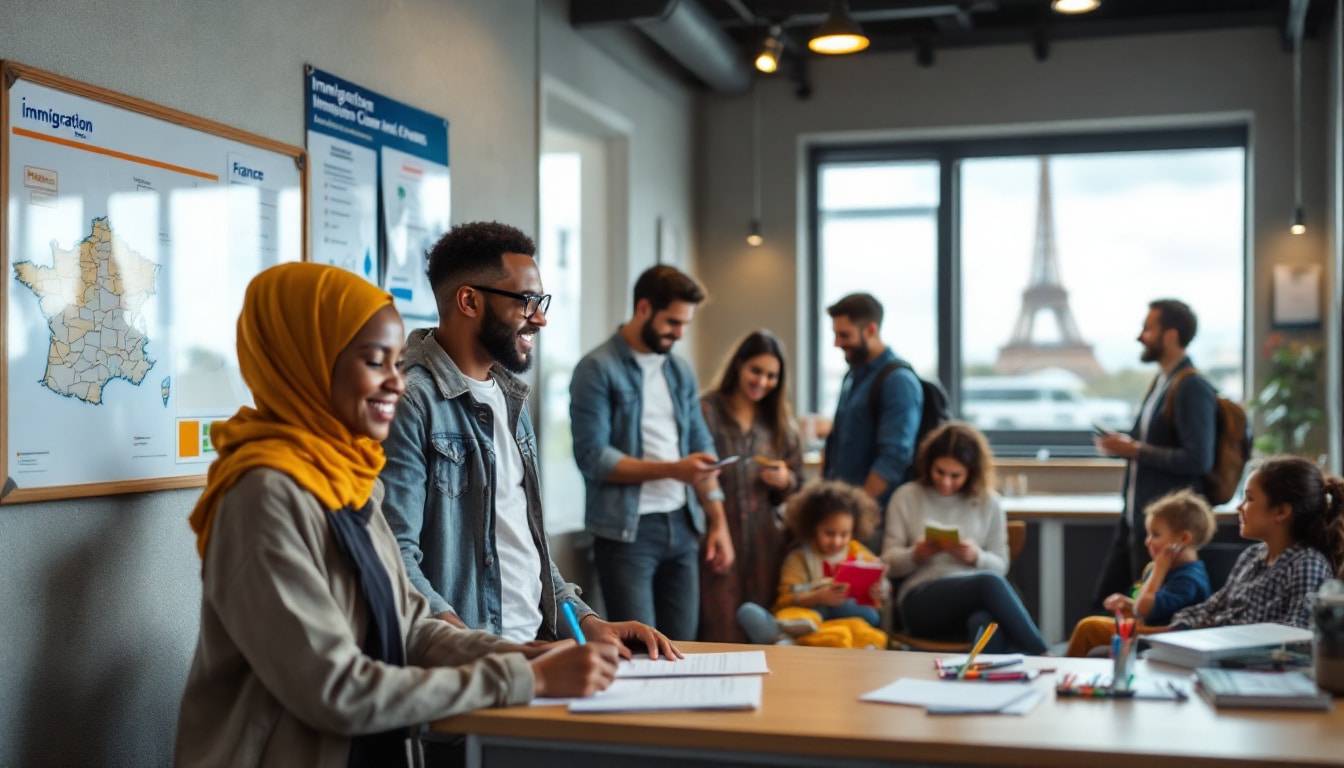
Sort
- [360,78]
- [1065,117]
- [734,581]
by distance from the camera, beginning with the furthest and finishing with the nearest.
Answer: [1065,117], [734,581], [360,78]

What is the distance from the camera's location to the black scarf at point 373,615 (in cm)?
190

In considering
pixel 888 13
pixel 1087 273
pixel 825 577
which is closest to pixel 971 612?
pixel 825 577

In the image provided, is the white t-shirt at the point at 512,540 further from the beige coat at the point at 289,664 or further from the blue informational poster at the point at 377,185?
the blue informational poster at the point at 377,185

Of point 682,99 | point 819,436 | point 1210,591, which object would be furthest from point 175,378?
point 682,99

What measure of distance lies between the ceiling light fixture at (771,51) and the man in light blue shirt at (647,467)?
160 cm

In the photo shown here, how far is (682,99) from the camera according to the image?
274 inches

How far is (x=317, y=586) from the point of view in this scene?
1799 millimetres

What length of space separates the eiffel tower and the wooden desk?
5.44 meters

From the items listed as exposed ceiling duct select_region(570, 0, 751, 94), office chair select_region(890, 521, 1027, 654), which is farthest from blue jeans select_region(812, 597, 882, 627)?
exposed ceiling duct select_region(570, 0, 751, 94)

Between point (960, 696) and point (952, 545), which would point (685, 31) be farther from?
point (960, 696)

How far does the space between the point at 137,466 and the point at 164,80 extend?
2.69 ft

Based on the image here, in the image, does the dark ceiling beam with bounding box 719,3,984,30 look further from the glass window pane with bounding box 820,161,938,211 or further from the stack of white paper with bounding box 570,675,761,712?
the stack of white paper with bounding box 570,675,761,712

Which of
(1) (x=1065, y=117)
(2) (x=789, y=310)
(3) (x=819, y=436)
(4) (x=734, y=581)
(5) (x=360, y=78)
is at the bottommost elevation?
(4) (x=734, y=581)

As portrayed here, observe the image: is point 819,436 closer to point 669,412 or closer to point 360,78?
point 669,412
